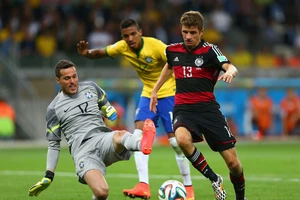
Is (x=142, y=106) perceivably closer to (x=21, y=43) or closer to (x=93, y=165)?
(x=93, y=165)

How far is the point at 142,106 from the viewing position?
11.7 meters

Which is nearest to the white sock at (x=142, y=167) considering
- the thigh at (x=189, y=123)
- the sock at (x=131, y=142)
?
the thigh at (x=189, y=123)

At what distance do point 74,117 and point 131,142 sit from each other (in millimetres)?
1130

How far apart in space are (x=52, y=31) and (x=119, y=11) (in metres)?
3.05

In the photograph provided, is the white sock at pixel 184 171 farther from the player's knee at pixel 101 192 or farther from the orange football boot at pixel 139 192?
the player's knee at pixel 101 192

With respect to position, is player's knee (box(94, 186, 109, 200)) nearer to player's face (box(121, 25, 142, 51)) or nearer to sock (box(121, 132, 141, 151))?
sock (box(121, 132, 141, 151))

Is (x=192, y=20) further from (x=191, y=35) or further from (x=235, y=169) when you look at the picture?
(x=235, y=169)

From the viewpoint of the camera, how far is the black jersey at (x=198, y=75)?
32.3 feet

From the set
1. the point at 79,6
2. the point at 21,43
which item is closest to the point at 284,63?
the point at 79,6

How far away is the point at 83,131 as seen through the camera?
9797mm

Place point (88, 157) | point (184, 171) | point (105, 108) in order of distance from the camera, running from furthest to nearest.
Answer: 1. point (184, 171)
2. point (105, 108)
3. point (88, 157)

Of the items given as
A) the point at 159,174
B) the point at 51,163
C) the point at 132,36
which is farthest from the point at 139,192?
the point at 159,174

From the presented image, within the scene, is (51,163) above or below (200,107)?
below

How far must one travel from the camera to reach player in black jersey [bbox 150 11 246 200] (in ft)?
31.7
